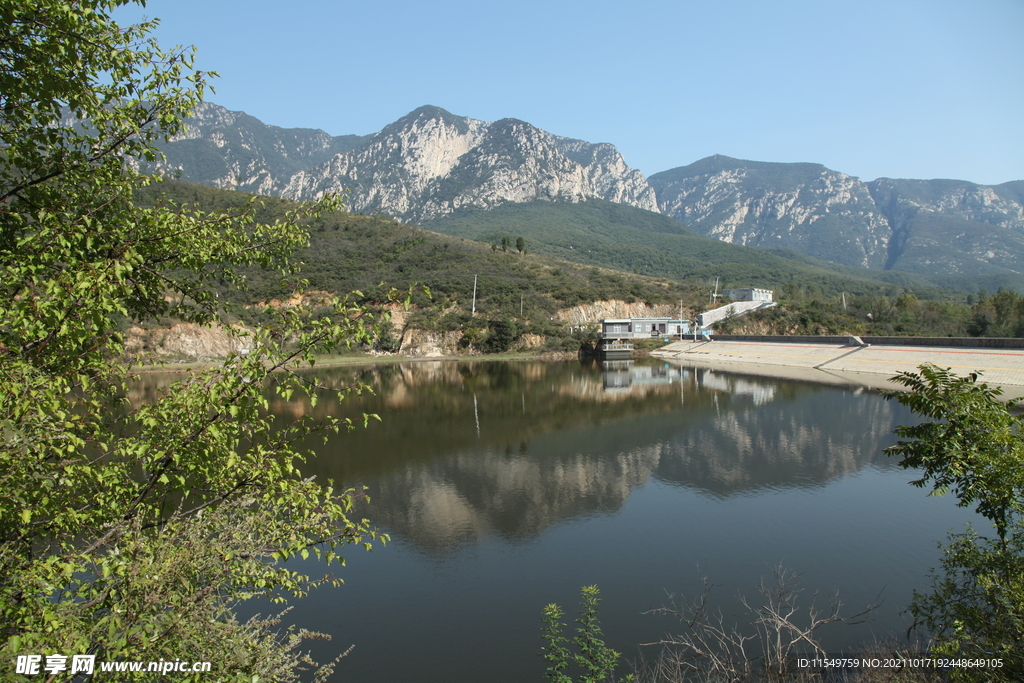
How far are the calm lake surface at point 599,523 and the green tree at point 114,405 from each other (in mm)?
5327

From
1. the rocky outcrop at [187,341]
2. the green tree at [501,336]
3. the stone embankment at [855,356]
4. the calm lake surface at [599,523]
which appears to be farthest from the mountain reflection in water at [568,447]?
the green tree at [501,336]

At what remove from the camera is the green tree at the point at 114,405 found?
3938mm

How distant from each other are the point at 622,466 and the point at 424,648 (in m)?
12.8

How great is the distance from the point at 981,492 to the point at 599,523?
9662mm

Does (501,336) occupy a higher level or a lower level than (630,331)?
lower

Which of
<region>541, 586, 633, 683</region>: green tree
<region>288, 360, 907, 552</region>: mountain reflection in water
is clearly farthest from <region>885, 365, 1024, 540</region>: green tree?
<region>288, 360, 907, 552</region>: mountain reflection in water

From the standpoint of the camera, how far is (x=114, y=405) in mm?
5730

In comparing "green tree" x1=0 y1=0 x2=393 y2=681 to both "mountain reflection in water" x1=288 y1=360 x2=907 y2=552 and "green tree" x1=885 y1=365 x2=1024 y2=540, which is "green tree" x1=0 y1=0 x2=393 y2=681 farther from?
"mountain reflection in water" x1=288 y1=360 x2=907 y2=552

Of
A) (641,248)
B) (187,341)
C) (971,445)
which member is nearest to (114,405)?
(971,445)

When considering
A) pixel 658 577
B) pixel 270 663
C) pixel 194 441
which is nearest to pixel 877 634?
pixel 658 577

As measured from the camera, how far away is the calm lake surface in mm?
10000

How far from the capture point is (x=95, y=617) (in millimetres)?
4293

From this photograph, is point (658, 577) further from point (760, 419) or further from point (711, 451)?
point (760, 419)

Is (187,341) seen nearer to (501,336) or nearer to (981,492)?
(501,336)
